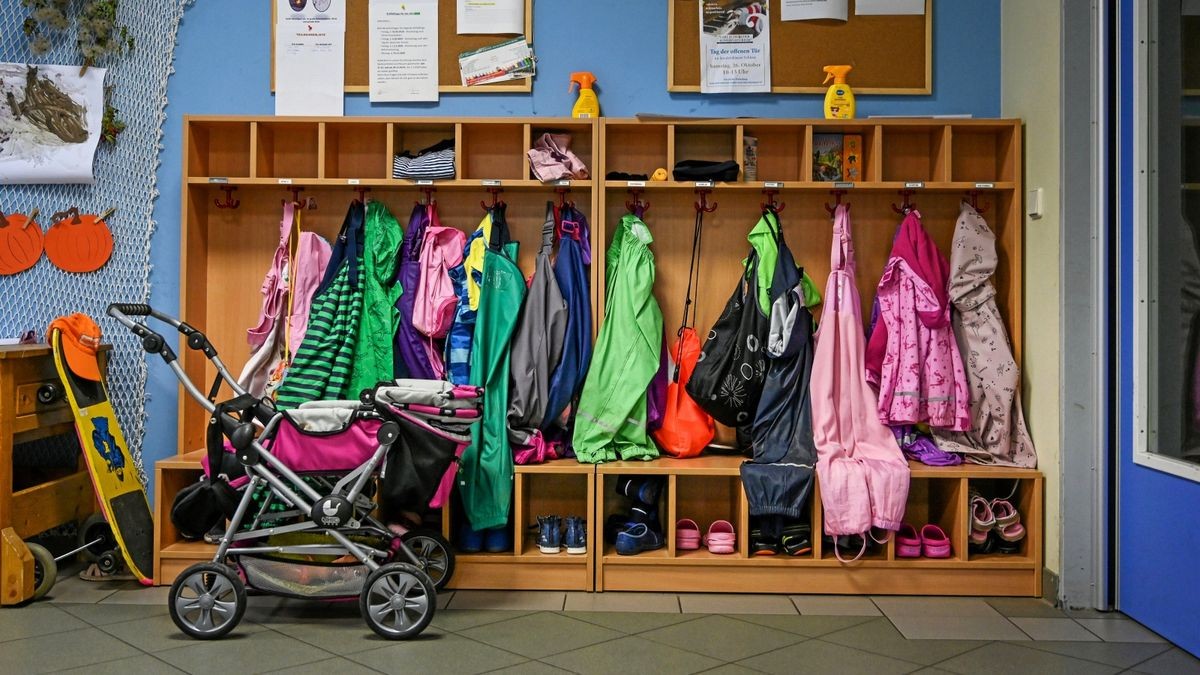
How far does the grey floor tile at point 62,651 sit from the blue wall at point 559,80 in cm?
111

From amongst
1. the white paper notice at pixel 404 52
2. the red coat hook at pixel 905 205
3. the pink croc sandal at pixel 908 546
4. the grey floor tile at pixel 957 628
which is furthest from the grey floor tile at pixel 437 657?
the red coat hook at pixel 905 205

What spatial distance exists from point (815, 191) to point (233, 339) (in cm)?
251

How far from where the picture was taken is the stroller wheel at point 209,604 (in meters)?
Answer: 2.96

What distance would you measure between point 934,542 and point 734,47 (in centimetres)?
213

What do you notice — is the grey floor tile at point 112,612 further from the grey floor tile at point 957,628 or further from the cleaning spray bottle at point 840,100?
the cleaning spray bottle at point 840,100

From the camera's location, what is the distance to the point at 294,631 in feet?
10.0

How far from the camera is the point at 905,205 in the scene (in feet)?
12.7

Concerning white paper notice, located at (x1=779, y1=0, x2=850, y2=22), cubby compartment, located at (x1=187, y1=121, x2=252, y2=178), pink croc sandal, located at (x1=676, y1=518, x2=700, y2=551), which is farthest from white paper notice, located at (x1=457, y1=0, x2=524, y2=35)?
pink croc sandal, located at (x1=676, y1=518, x2=700, y2=551)

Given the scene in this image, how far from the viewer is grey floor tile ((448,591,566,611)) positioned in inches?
131

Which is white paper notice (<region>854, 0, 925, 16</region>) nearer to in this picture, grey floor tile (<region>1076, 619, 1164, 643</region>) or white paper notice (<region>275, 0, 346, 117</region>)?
white paper notice (<region>275, 0, 346, 117</region>)

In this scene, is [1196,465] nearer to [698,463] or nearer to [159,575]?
[698,463]

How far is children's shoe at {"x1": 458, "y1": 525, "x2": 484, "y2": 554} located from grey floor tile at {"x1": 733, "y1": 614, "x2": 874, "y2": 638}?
1007 millimetres

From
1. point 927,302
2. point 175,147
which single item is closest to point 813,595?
point 927,302

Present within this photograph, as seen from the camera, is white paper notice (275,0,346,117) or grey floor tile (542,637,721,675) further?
white paper notice (275,0,346,117)
